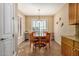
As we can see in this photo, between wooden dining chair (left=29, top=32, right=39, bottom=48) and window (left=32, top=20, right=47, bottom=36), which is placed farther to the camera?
wooden dining chair (left=29, top=32, right=39, bottom=48)

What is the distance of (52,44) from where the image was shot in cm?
480

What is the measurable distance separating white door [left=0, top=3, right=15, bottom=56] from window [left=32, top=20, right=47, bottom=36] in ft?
5.10

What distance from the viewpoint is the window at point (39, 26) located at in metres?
4.59

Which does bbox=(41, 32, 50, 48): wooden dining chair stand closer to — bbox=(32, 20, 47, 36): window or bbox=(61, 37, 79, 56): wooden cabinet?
bbox=(32, 20, 47, 36): window

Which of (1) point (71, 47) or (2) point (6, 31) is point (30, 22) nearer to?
(2) point (6, 31)

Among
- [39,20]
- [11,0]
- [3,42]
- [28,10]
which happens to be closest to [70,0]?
[11,0]

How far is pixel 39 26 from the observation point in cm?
455

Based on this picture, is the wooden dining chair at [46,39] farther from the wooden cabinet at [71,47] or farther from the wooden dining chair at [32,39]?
the wooden cabinet at [71,47]

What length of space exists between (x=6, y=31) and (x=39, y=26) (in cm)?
188

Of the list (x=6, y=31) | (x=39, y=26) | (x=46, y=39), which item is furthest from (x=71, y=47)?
(x=46, y=39)

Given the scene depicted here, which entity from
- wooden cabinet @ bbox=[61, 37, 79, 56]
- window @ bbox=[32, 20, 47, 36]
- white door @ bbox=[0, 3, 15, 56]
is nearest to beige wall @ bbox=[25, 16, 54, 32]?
window @ bbox=[32, 20, 47, 36]

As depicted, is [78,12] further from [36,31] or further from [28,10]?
[28,10]

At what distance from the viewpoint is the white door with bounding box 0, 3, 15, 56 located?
267 cm

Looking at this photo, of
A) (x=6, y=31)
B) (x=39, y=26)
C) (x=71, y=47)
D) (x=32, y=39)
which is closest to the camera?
(x=71, y=47)
